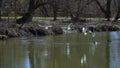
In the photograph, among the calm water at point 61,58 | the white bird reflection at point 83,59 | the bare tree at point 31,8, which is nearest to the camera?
the calm water at point 61,58

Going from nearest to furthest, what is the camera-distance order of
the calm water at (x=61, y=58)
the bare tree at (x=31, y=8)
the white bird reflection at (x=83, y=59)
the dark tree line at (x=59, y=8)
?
the calm water at (x=61, y=58) → the white bird reflection at (x=83, y=59) → the bare tree at (x=31, y=8) → the dark tree line at (x=59, y=8)

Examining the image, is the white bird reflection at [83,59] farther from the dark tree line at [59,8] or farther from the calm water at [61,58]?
the dark tree line at [59,8]

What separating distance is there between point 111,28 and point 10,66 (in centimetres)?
3037

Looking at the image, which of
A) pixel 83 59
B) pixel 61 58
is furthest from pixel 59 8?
pixel 83 59

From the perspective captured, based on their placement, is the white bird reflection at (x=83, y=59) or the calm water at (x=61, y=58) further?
the white bird reflection at (x=83, y=59)

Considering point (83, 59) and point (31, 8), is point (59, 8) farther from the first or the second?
point (83, 59)

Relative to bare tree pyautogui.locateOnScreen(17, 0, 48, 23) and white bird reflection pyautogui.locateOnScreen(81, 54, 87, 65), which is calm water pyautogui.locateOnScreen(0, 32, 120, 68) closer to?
white bird reflection pyautogui.locateOnScreen(81, 54, 87, 65)

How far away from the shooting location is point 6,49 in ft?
80.7

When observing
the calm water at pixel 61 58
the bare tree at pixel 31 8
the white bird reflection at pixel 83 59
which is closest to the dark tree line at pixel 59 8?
the bare tree at pixel 31 8

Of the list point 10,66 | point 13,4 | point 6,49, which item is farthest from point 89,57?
point 13,4

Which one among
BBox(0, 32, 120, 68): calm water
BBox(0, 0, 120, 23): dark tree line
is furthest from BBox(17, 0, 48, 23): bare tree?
BBox(0, 32, 120, 68): calm water

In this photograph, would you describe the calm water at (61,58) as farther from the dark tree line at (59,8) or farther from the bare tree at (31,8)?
the dark tree line at (59,8)

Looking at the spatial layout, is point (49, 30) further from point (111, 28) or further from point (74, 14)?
point (74, 14)

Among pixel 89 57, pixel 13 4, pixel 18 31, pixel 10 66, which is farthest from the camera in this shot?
pixel 13 4
